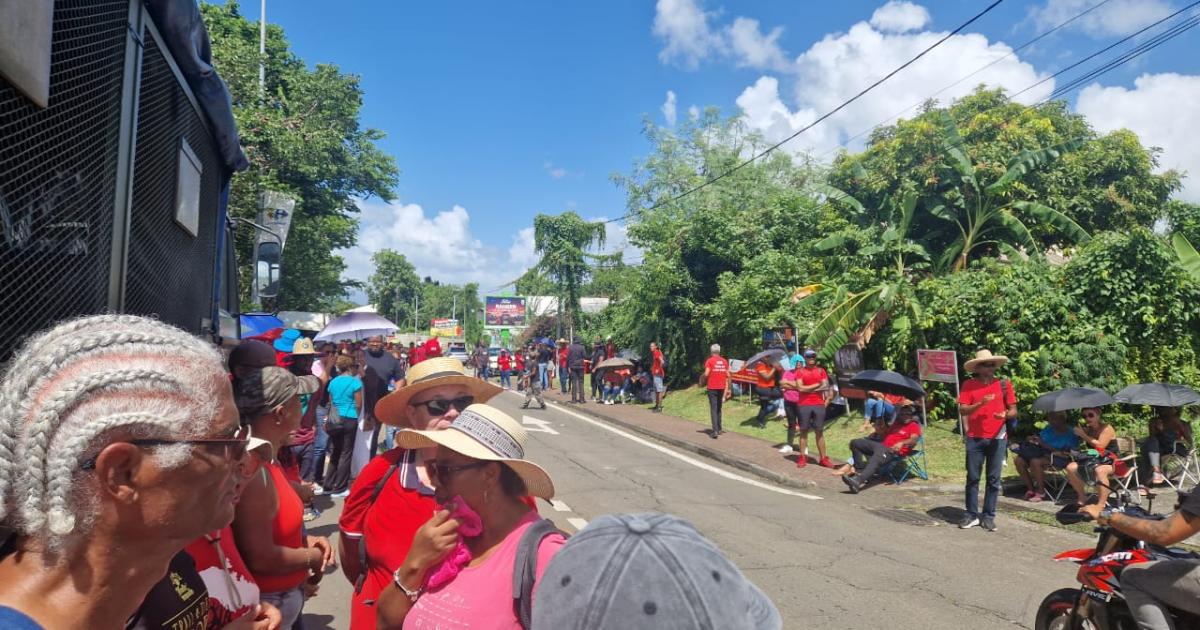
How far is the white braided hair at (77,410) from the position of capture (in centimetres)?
124

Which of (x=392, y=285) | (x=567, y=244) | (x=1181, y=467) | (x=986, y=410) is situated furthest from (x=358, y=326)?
(x=392, y=285)

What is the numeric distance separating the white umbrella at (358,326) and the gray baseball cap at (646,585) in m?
9.88

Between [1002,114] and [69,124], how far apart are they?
2547 centimetres

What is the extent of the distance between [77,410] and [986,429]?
8.02 m

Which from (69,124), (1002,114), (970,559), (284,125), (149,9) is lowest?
(970,559)

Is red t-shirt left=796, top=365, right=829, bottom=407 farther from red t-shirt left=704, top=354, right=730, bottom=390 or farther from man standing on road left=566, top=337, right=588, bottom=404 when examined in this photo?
man standing on road left=566, top=337, right=588, bottom=404

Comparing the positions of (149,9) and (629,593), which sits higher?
(149,9)

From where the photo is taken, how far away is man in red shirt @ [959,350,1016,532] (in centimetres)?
745

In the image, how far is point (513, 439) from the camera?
2.46 metres

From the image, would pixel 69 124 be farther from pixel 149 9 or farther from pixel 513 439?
pixel 513 439

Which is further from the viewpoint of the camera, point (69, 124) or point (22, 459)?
point (69, 124)

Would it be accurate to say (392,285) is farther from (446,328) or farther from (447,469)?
(447,469)

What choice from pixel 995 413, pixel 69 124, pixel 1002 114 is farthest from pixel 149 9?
Answer: pixel 1002 114

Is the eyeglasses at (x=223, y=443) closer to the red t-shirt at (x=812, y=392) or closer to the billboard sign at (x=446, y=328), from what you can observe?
the red t-shirt at (x=812, y=392)
